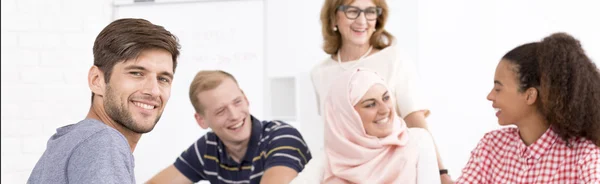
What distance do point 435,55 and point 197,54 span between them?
55.4 inches

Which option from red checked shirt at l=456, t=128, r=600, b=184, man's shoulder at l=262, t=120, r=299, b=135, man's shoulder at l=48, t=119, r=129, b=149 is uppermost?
man's shoulder at l=48, t=119, r=129, b=149

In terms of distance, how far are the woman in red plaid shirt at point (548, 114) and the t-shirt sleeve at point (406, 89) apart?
511mm

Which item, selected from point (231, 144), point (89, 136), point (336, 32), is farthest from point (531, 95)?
point (89, 136)

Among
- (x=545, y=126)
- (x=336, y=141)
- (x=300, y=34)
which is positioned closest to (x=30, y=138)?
(x=300, y=34)

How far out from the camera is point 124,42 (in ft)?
4.50

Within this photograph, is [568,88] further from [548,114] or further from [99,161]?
[99,161]

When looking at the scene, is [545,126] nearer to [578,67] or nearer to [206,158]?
[578,67]

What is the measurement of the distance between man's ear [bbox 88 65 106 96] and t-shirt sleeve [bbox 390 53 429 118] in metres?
1.44

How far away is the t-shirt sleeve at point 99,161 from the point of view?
3.84 feet

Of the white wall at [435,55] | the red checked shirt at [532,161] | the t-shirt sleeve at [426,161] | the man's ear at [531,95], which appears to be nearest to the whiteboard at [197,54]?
the white wall at [435,55]

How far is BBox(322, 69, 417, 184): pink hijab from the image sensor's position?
2.18 meters

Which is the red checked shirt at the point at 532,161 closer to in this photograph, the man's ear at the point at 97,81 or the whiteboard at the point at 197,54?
the man's ear at the point at 97,81

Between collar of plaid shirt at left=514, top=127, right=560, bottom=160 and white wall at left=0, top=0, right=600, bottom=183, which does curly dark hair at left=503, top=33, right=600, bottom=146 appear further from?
white wall at left=0, top=0, right=600, bottom=183

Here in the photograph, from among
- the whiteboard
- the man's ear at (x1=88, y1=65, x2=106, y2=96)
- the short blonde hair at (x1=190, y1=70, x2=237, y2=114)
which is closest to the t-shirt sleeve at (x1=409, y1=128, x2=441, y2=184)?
the short blonde hair at (x1=190, y1=70, x2=237, y2=114)
